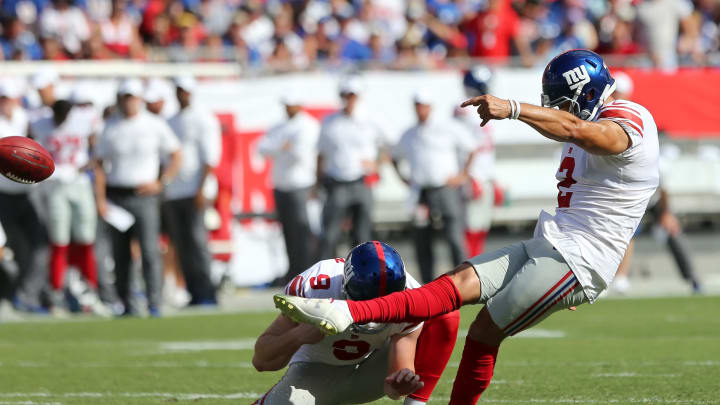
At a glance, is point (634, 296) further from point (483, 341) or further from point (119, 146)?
point (483, 341)

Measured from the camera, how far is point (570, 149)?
4980 millimetres

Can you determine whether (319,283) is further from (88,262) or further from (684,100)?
(684,100)

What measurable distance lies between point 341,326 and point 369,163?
6.92 metres

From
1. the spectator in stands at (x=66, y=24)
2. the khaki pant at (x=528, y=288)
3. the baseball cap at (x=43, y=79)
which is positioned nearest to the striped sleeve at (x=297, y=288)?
the khaki pant at (x=528, y=288)

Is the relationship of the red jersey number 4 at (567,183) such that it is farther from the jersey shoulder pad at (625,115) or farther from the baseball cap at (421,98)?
the baseball cap at (421,98)

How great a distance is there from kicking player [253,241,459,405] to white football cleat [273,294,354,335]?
0.85 ft

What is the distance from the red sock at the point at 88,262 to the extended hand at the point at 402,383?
668 centimetres

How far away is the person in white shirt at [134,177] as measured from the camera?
10.0 m

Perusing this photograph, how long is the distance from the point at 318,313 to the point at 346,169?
22.2 feet

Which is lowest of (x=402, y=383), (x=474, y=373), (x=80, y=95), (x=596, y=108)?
(x=80, y=95)

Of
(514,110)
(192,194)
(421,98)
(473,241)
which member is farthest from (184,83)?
(514,110)

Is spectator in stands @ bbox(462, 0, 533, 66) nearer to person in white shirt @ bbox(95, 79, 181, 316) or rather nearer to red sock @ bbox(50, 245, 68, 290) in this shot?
person in white shirt @ bbox(95, 79, 181, 316)

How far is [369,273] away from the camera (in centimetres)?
458

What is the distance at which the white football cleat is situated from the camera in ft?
14.1
